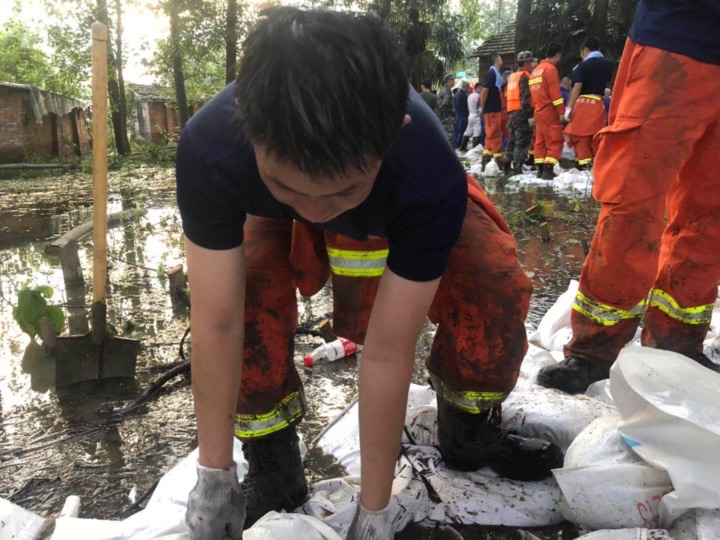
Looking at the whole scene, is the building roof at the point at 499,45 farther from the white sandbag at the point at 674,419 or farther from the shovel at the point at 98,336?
the white sandbag at the point at 674,419

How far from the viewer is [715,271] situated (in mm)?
1887

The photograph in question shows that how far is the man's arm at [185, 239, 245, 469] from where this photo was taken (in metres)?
1.10

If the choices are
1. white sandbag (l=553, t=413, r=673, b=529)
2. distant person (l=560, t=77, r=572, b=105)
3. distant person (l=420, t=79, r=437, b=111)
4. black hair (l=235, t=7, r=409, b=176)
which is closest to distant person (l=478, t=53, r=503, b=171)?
distant person (l=420, t=79, r=437, b=111)

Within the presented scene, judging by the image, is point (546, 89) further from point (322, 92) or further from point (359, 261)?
point (322, 92)

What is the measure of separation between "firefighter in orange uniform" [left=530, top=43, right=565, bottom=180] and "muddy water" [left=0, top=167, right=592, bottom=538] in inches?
147

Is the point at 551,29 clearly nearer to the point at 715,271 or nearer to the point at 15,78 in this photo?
the point at 715,271

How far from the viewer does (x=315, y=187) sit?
2.68 feet

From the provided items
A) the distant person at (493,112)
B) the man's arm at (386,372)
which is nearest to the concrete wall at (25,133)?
the distant person at (493,112)

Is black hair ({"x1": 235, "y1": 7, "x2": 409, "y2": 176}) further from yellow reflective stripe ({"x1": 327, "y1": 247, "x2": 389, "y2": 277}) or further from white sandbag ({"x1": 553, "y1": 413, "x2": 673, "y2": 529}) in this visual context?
white sandbag ({"x1": 553, "y1": 413, "x2": 673, "y2": 529})

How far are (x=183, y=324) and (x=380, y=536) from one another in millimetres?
1872

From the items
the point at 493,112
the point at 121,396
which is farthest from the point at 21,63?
the point at 121,396

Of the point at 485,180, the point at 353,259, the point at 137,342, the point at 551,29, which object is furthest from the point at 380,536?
the point at 551,29

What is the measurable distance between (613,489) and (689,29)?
1.38 meters

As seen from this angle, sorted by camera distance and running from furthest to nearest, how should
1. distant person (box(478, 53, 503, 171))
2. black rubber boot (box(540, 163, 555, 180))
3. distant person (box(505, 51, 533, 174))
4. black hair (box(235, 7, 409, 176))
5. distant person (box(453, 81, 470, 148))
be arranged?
distant person (box(453, 81, 470, 148)) < distant person (box(478, 53, 503, 171)) < distant person (box(505, 51, 533, 174)) < black rubber boot (box(540, 163, 555, 180)) < black hair (box(235, 7, 409, 176))
